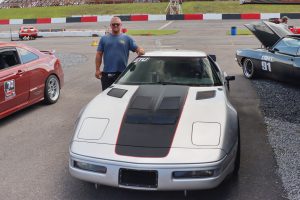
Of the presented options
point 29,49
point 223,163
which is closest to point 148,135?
point 223,163

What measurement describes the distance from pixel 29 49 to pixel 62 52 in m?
9.82

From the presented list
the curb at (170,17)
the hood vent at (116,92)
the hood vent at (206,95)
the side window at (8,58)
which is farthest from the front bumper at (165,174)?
the curb at (170,17)

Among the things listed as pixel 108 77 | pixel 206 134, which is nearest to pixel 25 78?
pixel 108 77

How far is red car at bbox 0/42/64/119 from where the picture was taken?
6762 millimetres

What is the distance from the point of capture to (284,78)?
29.1 feet

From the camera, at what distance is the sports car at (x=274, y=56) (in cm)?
865

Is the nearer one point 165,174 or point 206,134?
point 165,174

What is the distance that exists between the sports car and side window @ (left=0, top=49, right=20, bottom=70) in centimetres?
567

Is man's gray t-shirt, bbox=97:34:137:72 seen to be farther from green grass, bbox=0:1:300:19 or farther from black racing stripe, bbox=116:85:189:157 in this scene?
green grass, bbox=0:1:300:19

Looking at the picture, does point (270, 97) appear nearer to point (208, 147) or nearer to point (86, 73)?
point (208, 147)

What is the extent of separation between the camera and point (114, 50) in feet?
21.2

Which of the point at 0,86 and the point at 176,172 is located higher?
the point at 0,86

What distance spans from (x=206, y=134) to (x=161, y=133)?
0.47 metres

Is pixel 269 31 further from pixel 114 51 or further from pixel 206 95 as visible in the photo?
pixel 206 95
